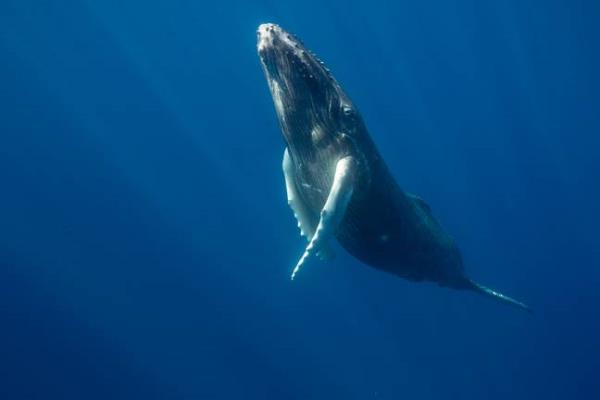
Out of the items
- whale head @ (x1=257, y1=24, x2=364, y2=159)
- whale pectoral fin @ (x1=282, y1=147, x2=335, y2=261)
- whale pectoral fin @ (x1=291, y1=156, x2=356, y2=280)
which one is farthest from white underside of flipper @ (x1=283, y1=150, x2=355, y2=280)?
whale pectoral fin @ (x1=282, y1=147, x2=335, y2=261)

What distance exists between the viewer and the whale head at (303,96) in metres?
4.73

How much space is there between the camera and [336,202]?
4.99 metres

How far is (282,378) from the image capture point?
78.2 ft

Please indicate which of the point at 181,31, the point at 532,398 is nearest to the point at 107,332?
the point at 532,398

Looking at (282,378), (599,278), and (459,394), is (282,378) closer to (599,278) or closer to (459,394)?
(459,394)

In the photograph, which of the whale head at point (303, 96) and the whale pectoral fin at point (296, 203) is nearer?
the whale head at point (303, 96)

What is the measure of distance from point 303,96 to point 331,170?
94 cm

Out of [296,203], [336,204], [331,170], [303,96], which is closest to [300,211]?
[296,203]

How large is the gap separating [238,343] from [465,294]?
1130cm

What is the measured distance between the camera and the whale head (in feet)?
15.5

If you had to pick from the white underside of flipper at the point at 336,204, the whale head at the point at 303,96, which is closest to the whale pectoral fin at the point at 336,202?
the white underside of flipper at the point at 336,204

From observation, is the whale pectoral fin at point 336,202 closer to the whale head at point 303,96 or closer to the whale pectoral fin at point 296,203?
the whale head at point 303,96

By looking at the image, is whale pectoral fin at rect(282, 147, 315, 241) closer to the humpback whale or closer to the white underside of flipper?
the humpback whale

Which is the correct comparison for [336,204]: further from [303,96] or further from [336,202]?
[303,96]
